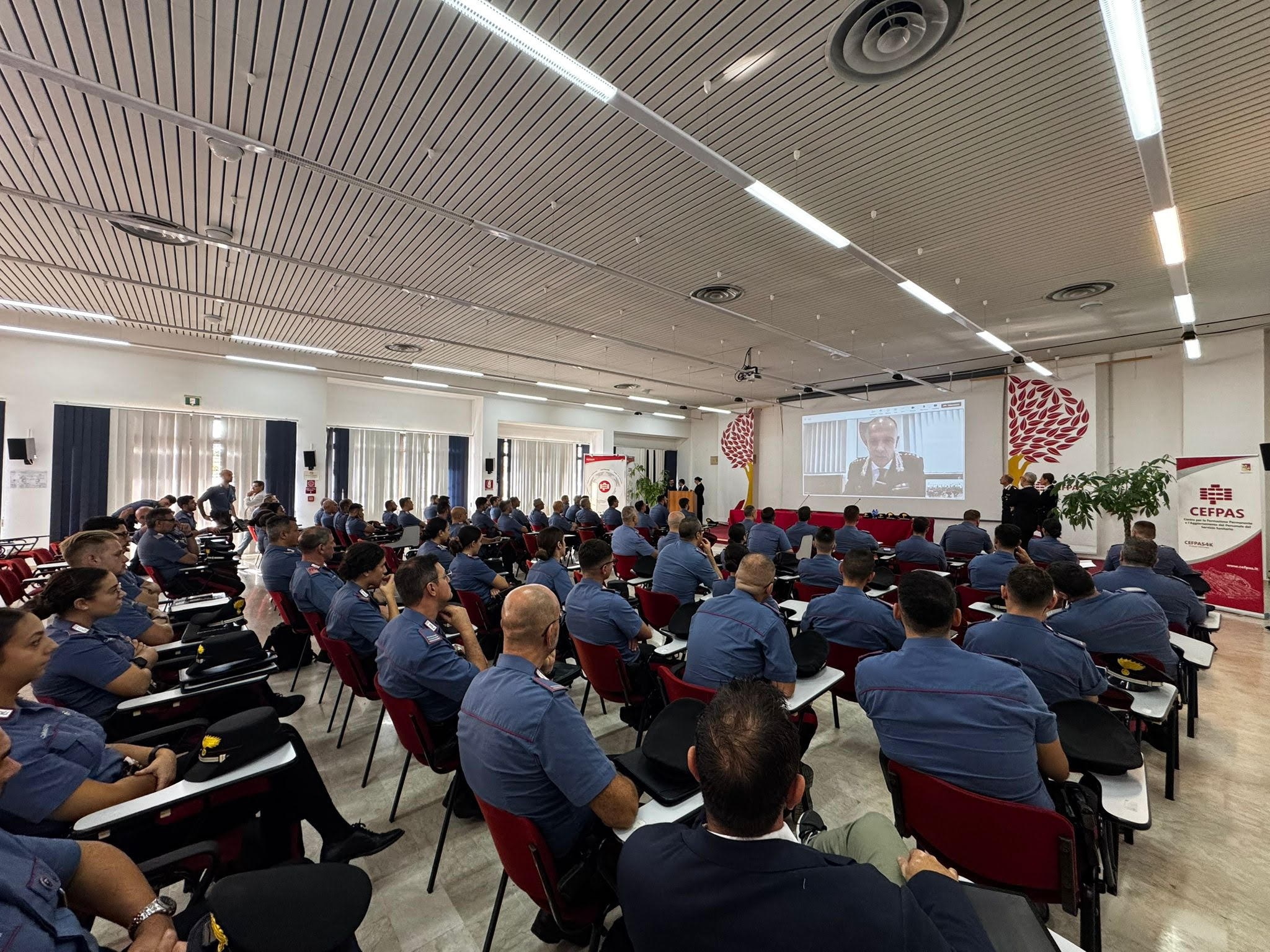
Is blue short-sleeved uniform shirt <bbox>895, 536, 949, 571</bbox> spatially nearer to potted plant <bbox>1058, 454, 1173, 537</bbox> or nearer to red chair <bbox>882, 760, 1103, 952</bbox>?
potted plant <bbox>1058, 454, 1173, 537</bbox>

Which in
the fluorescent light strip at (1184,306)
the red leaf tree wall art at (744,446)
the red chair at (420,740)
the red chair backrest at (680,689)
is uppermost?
the fluorescent light strip at (1184,306)

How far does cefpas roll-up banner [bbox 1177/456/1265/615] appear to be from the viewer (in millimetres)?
7031

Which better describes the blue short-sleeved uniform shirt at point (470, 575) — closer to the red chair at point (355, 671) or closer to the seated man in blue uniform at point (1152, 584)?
the red chair at point (355, 671)

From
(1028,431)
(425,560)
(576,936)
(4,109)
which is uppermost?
(4,109)

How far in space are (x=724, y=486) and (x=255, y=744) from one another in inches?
665

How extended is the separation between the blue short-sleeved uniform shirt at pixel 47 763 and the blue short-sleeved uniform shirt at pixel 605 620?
1.98 meters

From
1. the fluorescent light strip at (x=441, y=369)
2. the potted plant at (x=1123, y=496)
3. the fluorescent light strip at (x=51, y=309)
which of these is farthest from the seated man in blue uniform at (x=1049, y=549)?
the fluorescent light strip at (x=51, y=309)

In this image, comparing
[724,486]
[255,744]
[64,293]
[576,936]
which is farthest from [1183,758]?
[724,486]

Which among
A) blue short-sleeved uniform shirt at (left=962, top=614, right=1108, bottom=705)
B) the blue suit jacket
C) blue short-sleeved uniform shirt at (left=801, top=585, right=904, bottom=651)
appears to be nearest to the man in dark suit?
the blue suit jacket

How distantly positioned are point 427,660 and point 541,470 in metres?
14.0

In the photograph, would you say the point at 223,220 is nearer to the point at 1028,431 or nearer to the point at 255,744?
the point at 255,744

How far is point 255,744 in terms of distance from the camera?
70.7 inches

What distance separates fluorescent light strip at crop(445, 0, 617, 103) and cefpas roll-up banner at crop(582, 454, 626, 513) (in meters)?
11.7

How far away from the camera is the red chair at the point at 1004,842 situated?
147 centimetres
